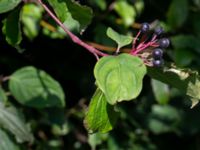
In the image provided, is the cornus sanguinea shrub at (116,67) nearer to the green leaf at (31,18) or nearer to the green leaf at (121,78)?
the green leaf at (121,78)

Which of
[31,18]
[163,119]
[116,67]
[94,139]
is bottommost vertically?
[163,119]

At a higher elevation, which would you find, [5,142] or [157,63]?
[157,63]

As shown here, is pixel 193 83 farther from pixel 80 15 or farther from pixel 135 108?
pixel 135 108

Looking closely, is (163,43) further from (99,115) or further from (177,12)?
(177,12)

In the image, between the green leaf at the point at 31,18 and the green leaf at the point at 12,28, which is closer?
the green leaf at the point at 12,28

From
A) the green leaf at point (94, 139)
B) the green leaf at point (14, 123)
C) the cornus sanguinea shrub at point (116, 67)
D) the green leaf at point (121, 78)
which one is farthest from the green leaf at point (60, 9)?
the green leaf at point (94, 139)

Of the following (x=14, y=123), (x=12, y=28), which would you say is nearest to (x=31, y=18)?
(x=14, y=123)
